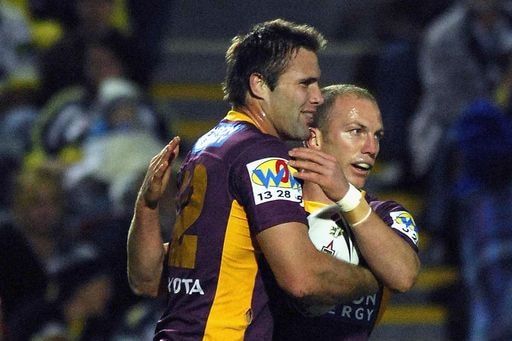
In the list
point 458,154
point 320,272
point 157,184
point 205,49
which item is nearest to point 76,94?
point 205,49

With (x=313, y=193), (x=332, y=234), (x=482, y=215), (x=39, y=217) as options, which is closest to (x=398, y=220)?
(x=332, y=234)

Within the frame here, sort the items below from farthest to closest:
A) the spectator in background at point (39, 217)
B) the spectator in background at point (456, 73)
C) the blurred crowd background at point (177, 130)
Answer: the spectator in background at point (456, 73)
the spectator in background at point (39, 217)
the blurred crowd background at point (177, 130)

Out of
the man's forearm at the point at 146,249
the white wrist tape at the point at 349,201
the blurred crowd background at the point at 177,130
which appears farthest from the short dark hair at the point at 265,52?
the blurred crowd background at the point at 177,130

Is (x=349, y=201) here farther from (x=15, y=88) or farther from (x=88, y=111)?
(x=15, y=88)

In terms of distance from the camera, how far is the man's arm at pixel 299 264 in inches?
195

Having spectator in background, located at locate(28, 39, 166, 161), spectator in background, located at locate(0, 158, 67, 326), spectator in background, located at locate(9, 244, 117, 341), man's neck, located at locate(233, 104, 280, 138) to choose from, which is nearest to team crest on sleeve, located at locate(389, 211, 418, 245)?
man's neck, located at locate(233, 104, 280, 138)

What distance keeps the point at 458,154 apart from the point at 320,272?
197 inches

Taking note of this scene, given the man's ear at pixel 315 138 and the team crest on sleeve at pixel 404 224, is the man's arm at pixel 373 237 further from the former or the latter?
the man's ear at pixel 315 138

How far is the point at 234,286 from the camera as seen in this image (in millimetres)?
5074

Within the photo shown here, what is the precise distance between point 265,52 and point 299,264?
0.77 meters

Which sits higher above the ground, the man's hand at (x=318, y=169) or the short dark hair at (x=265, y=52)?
the short dark hair at (x=265, y=52)

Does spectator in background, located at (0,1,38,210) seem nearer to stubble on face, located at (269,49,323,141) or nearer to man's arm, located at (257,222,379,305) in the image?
stubble on face, located at (269,49,323,141)

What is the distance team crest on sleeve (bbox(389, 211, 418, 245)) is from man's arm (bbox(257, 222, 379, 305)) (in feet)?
1.34

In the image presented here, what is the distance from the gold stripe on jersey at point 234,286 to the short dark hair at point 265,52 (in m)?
0.45
